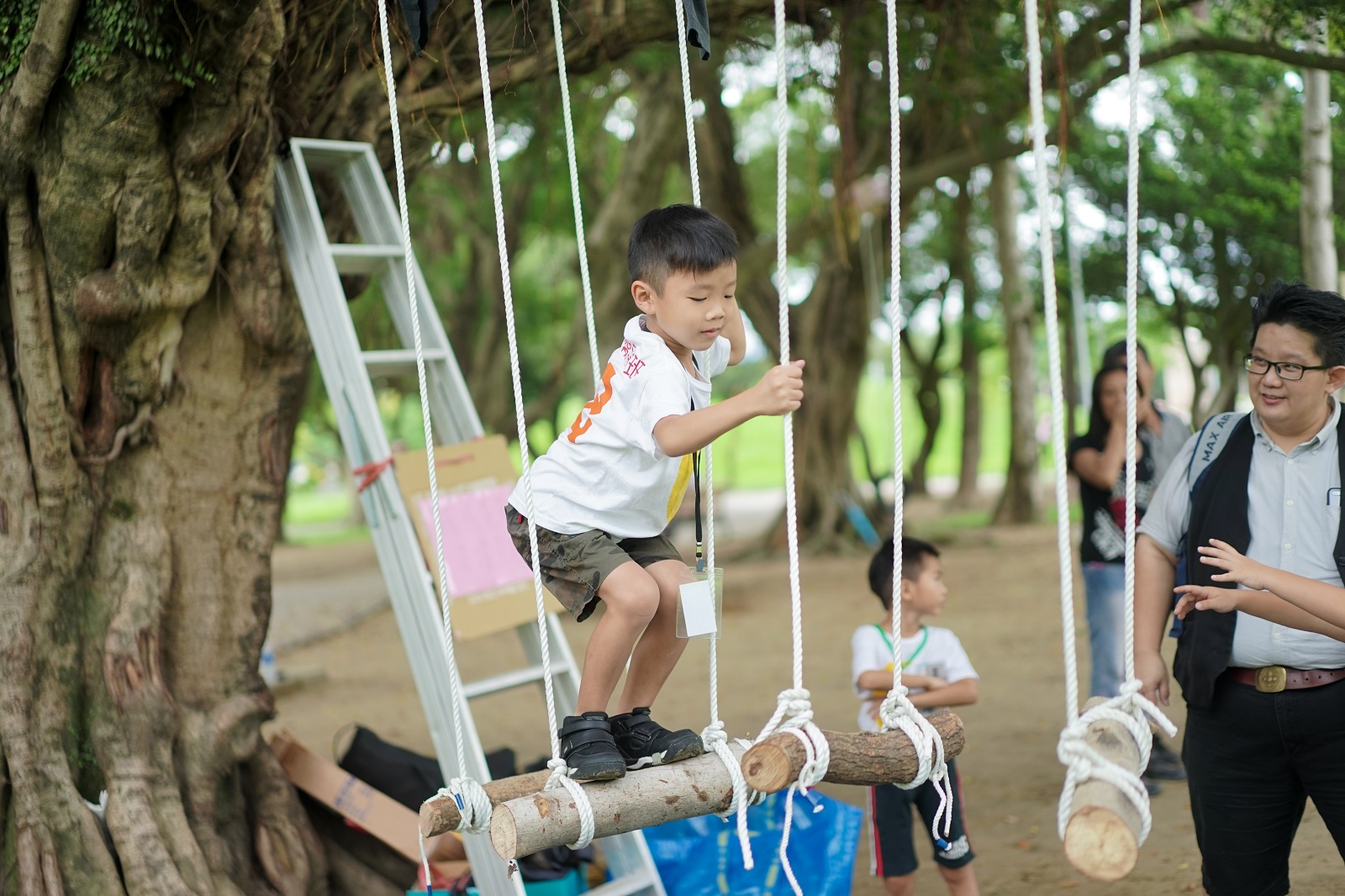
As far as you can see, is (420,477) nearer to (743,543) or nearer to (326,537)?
(743,543)

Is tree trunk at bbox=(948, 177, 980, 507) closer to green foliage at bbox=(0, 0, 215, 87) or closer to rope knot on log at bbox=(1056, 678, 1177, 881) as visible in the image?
green foliage at bbox=(0, 0, 215, 87)

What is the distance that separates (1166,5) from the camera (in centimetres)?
541

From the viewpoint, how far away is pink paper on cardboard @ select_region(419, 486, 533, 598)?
372 cm

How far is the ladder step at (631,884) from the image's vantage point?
3348 millimetres

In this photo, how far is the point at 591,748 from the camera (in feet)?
7.38

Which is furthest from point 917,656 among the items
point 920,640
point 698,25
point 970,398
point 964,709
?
point 970,398

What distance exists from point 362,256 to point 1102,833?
2.88 m

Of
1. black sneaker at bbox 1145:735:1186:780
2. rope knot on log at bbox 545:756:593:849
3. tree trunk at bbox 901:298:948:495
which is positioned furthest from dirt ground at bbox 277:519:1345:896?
tree trunk at bbox 901:298:948:495

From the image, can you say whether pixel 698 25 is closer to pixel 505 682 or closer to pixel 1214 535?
pixel 1214 535

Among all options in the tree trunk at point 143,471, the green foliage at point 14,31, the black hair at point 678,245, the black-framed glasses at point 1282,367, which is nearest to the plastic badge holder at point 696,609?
the black hair at point 678,245

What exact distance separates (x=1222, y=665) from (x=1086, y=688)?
13.9 feet

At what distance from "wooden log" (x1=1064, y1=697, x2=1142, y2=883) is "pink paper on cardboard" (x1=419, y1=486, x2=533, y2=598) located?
2347 mm

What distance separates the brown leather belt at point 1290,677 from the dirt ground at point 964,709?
1406 millimetres

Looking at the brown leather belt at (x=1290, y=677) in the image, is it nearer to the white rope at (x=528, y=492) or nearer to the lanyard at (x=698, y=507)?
the lanyard at (x=698, y=507)
